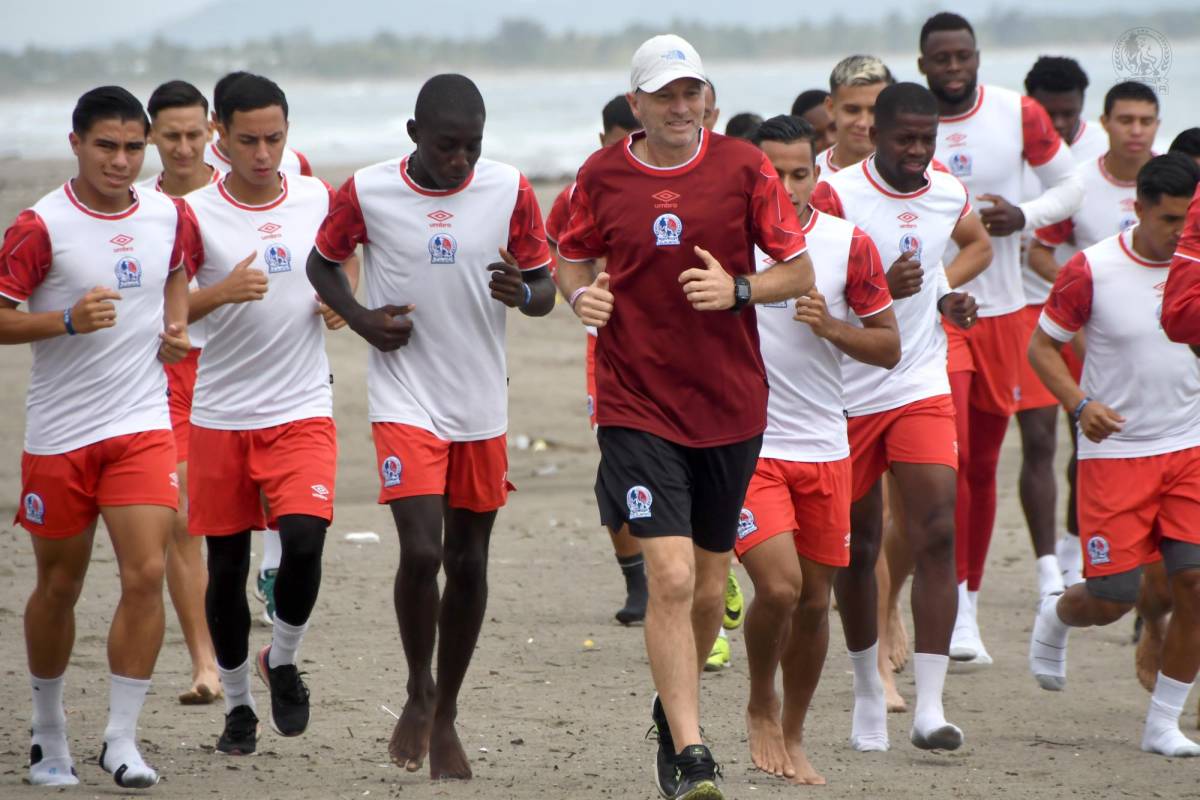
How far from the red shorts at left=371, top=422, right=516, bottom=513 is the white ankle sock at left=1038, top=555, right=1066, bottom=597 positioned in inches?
165

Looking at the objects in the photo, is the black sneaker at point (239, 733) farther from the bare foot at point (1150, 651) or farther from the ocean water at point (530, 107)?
the ocean water at point (530, 107)

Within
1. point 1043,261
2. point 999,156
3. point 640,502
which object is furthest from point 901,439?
point 1043,261

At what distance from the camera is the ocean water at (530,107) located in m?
44.7

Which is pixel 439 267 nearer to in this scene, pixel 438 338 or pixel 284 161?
pixel 438 338

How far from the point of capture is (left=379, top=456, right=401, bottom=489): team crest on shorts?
22.9ft

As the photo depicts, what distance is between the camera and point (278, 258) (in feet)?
25.1

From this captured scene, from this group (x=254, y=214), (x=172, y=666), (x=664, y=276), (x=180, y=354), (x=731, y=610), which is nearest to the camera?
(x=664, y=276)

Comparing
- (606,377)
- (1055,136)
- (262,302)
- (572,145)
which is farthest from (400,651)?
(572,145)

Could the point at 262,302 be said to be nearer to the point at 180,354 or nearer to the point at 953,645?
the point at 180,354

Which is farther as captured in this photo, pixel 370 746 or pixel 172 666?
pixel 172 666

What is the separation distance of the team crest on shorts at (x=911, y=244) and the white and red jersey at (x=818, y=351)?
0.71m

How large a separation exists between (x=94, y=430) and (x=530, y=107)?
211ft

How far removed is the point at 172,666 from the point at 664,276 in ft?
13.5

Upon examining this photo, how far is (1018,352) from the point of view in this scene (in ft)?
32.9
